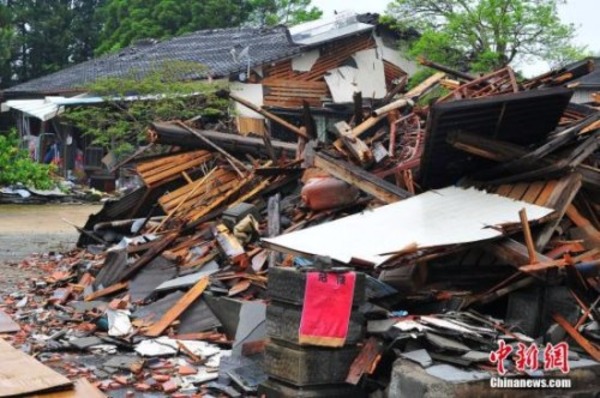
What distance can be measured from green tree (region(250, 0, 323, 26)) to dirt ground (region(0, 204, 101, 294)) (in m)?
16.5

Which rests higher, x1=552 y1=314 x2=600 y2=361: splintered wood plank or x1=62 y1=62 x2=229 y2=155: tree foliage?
x1=62 y1=62 x2=229 y2=155: tree foliage

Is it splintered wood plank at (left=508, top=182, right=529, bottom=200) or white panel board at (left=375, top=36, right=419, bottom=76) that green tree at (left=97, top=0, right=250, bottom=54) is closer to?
white panel board at (left=375, top=36, right=419, bottom=76)

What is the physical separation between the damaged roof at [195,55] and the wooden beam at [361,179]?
14.7 m

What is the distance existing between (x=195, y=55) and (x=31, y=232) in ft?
37.3

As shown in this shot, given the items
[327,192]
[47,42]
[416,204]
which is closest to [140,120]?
[327,192]

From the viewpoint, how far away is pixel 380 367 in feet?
19.0

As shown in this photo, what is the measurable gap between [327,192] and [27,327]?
3.82 metres

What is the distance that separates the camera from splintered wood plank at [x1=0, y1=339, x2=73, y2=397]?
571 centimetres

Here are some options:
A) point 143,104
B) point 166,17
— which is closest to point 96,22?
point 166,17

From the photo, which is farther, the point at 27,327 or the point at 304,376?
the point at 27,327

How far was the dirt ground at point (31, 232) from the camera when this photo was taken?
1221 centimetres

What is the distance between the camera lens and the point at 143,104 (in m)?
20.2

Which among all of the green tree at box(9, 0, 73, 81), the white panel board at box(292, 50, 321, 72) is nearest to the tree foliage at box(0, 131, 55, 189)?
the white panel board at box(292, 50, 321, 72)

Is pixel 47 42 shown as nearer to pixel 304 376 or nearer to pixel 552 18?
pixel 552 18
